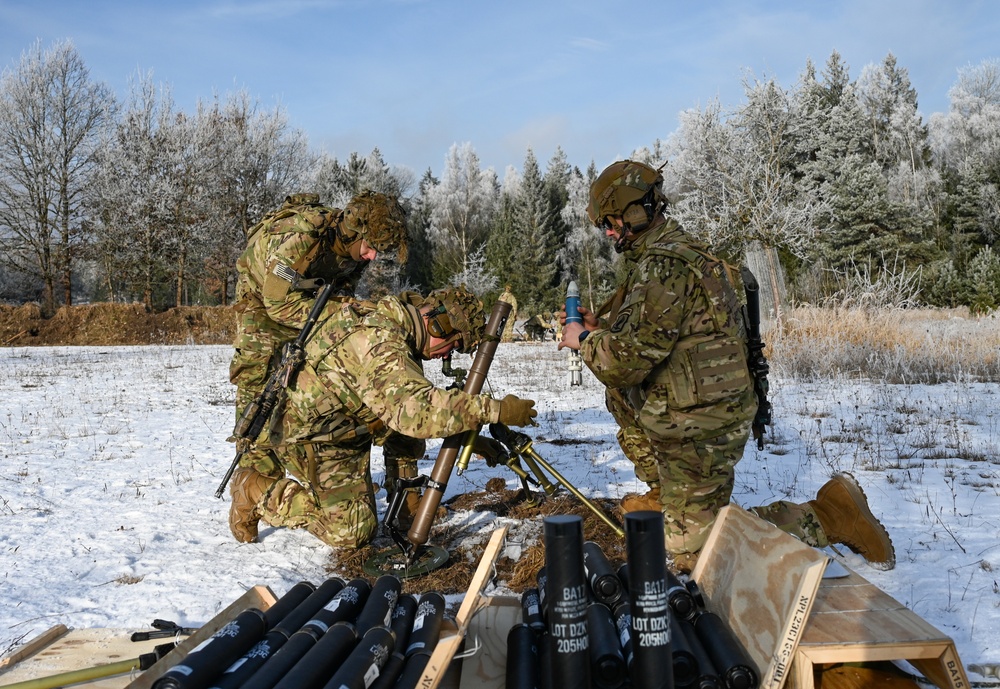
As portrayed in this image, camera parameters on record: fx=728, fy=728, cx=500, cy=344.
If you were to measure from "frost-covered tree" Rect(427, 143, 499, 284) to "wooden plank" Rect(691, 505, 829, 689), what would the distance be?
40.9 metres

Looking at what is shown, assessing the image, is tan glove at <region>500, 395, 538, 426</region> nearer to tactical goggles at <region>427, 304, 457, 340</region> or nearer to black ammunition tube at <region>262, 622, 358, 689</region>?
tactical goggles at <region>427, 304, 457, 340</region>

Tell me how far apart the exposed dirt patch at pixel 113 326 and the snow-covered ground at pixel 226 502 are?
43.9 feet

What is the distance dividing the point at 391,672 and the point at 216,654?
59 cm

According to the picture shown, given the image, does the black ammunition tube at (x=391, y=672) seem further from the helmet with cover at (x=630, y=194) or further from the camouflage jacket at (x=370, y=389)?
the helmet with cover at (x=630, y=194)

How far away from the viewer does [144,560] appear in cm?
471

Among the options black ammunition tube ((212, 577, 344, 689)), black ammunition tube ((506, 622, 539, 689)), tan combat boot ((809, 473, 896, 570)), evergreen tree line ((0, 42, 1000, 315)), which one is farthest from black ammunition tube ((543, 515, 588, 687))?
evergreen tree line ((0, 42, 1000, 315))

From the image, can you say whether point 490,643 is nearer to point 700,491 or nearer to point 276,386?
point 700,491

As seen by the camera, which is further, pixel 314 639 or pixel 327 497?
pixel 327 497

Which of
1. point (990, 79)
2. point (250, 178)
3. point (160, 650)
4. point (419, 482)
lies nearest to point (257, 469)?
point (419, 482)

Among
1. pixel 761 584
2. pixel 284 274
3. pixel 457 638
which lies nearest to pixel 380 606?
pixel 457 638

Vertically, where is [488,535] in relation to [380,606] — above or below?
below

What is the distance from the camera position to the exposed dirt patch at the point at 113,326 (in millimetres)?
23406

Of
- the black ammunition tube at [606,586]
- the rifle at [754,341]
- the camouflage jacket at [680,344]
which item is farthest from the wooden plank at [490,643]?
the rifle at [754,341]

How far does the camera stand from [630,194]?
4.54 metres
